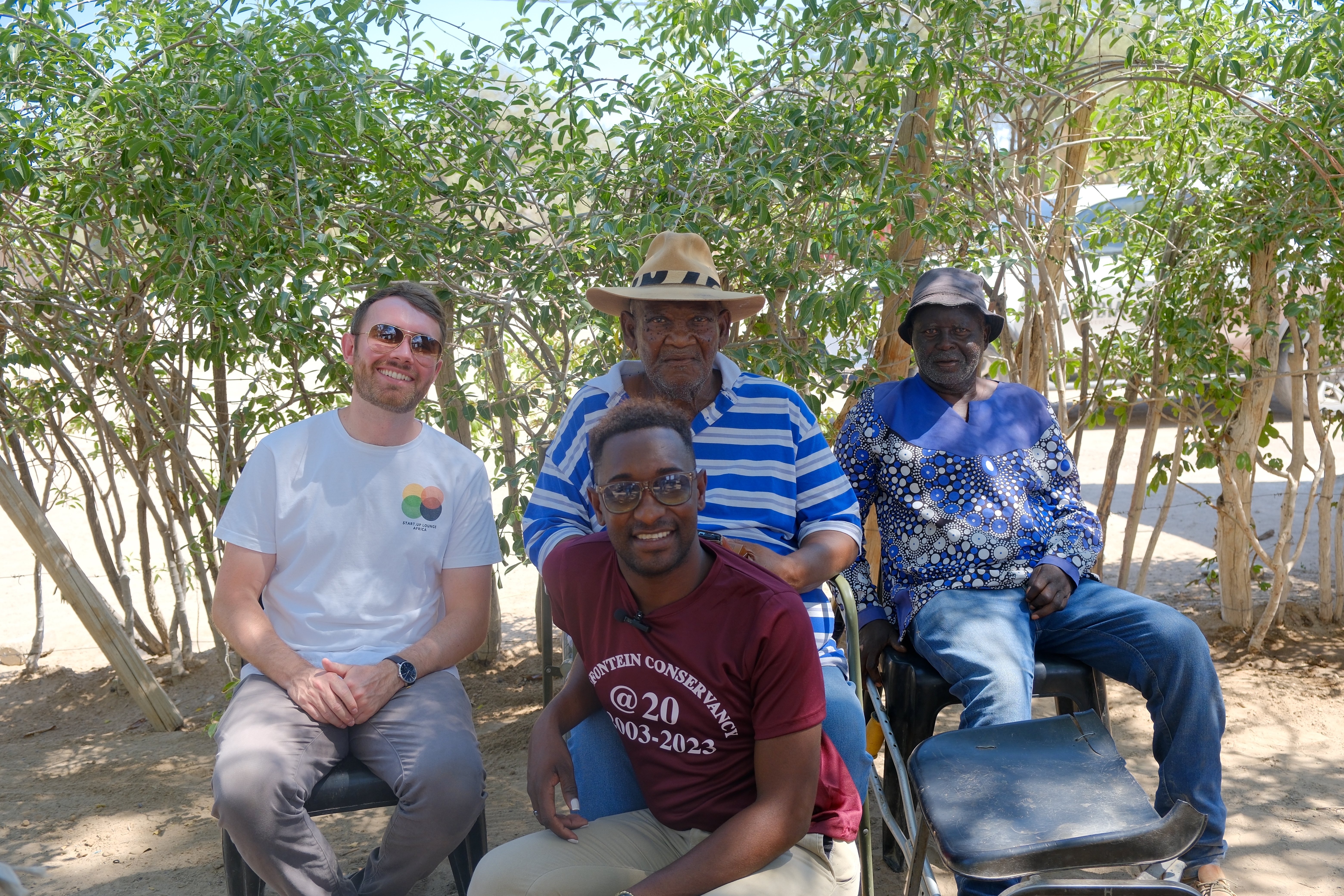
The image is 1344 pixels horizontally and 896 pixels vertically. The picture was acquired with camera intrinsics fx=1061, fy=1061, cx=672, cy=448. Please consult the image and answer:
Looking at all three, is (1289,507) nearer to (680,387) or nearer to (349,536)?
(680,387)

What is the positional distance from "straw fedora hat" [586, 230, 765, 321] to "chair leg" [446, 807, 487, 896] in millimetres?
1419

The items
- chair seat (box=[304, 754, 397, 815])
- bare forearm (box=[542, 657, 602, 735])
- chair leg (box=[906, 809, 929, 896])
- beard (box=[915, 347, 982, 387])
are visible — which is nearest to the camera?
bare forearm (box=[542, 657, 602, 735])

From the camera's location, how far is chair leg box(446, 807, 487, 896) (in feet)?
8.88

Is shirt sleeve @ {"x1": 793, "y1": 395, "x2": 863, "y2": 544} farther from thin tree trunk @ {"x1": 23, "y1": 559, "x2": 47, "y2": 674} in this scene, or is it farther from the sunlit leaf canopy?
thin tree trunk @ {"x1": 23, "y1": 559, "x2": 47, "y2": 674}

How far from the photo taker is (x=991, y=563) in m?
3.03

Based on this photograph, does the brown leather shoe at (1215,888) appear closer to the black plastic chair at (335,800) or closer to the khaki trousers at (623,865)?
the khaki trousers at (623,865)

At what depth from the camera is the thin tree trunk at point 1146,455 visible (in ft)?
14.7

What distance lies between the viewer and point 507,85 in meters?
3.67

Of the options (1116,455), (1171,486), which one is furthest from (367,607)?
(1171,486)

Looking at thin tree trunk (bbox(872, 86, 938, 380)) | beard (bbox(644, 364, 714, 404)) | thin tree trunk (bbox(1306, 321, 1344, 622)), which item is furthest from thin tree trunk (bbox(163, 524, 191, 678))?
thin tree trunk (bbox(1306, 321, 1344, 622))

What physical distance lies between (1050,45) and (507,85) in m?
2.07

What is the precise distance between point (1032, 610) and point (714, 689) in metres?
1.35

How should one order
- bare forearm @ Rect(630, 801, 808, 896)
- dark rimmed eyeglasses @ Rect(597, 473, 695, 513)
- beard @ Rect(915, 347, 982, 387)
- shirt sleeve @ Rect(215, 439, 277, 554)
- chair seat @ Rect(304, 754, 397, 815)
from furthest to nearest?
beard @ Rect(915, 347, 982, 387) → shirt sleeve @ Rect(215, 439, 277, 554) → chair seat @ Rect(304, 754, 397, 815) → dark rimmed eyeglasses @ Rect(597, 473, 695, 513) → bare forearm @ Rect(630, 801, 808, 896)

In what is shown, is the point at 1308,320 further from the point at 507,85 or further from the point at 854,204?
the point at 507,85
